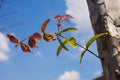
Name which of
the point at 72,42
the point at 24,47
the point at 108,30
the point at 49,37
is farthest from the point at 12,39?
the point at 108,30

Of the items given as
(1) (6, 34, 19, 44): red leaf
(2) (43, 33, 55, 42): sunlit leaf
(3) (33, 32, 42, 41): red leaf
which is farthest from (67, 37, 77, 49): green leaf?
(1) (6, 34, 19, 44): red leaf

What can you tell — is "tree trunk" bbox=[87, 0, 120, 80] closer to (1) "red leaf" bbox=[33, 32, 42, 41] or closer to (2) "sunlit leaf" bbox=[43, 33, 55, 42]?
(2) "sunlit leaf" bbox=[43, 33, 55, 42]

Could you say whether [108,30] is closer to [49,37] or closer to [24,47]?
[49,37]

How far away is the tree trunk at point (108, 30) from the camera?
0.99 metres

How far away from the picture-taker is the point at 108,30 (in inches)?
40.3

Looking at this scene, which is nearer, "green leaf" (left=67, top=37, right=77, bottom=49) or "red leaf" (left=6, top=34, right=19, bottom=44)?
"green leaf" (left=67, top=37, right=77, bottom=49)

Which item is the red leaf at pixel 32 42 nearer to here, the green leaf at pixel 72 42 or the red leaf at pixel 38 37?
the red leaf at pixel 38 37

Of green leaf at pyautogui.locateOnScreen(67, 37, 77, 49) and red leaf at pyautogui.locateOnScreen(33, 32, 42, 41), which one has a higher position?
red leaf at pyautogui.locateOnScreen(33, 32, 42, 41)

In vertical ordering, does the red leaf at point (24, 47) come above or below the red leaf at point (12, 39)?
below

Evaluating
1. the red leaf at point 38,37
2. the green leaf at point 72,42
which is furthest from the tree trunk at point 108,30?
the red leaf at point 38,37

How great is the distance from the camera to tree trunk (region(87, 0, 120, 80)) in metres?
0.99

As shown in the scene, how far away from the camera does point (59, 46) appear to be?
133 cm

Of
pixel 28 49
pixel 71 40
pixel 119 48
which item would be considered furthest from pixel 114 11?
pixel 28 49

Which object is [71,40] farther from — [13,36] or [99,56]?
[13,36]
